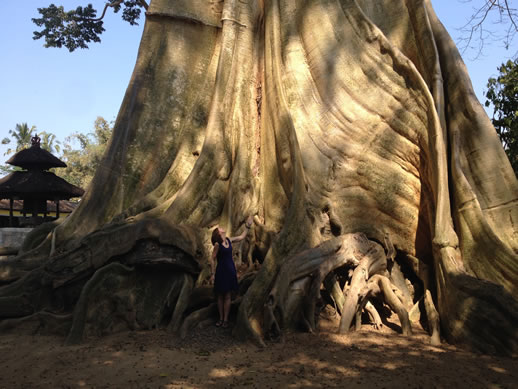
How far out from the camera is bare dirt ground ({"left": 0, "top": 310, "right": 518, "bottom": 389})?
311 centimetres

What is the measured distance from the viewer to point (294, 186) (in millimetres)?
4934

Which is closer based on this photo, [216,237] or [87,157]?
[216,237]

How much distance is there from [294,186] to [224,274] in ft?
4.10

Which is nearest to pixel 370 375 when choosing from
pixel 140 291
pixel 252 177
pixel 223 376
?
pixel 223 376

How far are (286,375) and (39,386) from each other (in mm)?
1774

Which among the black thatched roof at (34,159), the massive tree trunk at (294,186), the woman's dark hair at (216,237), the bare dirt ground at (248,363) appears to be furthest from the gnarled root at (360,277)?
the black thatched roof at (34,159)

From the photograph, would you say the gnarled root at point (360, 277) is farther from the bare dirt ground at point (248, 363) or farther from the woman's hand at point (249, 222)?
the woman's hand at point (249, 222)

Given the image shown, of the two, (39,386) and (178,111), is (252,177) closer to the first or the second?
(178,111)

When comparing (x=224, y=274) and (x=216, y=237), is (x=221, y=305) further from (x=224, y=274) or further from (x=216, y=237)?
(x=216, y=237)

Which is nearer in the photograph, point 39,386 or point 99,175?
point 39,386

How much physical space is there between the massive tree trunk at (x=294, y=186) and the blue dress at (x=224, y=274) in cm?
25

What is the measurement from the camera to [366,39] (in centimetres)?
574

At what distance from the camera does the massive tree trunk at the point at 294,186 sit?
4.35m

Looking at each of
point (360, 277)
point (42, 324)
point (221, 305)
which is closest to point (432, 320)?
point (360, 277)
